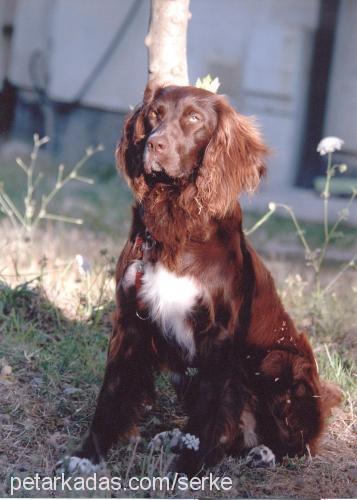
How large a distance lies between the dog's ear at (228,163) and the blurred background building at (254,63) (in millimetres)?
5894

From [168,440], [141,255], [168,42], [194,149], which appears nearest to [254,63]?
[168,42]

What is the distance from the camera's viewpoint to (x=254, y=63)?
9.72m

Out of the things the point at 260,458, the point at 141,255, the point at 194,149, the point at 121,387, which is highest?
the point at 194,149

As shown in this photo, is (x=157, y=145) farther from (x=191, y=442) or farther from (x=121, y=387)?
(x=191, y=442)

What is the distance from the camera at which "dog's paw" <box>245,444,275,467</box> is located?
3.27 meters

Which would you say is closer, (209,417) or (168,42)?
(209,417)

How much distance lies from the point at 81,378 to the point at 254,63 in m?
6.57

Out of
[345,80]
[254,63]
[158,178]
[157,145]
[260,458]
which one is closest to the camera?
[157,145]

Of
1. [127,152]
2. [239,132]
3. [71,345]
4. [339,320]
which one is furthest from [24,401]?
[339,320]

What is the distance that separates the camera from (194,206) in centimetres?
316

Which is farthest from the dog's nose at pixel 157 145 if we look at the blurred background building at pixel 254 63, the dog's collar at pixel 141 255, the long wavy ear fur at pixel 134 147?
the blurred background building at pixel 254 63

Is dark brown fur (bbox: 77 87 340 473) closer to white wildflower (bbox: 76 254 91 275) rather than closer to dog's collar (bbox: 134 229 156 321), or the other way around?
dog's collar (bbox: 134 229 156 321)

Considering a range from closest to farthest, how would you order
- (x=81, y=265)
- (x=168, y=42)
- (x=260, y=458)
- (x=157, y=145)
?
(x=157, y=145) < (x=260, y=458) < (x=81, y=265) < (x=168, y=42)

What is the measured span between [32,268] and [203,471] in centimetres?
225
